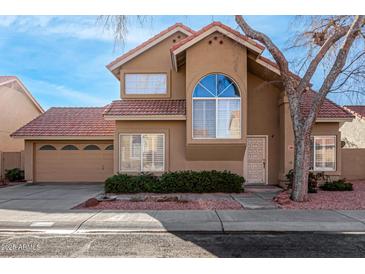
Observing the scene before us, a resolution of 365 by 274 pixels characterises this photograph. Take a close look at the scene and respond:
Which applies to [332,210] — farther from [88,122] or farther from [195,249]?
[88,122]

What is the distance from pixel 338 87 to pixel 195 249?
7901 mm

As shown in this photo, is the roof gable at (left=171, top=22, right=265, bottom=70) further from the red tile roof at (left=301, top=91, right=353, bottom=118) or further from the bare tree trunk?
the bare tree trunk

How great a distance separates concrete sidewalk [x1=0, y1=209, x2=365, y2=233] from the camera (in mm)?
7723

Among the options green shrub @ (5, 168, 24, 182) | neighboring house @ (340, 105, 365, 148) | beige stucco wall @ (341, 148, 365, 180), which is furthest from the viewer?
neighboring house @ (340, 105, 365, 148)

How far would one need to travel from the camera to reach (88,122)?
60.3 feet

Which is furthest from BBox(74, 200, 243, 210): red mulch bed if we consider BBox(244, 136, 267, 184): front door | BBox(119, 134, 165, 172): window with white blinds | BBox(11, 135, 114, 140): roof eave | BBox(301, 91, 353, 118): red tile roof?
BBox(11, 135, 114, 140): roof eave

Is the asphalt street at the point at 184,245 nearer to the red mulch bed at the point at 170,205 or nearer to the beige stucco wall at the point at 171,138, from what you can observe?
the red mulch bed at the point at 170,205

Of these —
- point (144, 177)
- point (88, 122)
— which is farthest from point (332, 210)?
point (88, 122)

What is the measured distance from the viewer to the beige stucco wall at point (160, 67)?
608 inches

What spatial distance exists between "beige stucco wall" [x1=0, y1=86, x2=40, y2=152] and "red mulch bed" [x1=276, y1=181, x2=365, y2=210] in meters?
18.3

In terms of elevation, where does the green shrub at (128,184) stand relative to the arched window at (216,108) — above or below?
below

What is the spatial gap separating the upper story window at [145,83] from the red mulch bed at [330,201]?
25.2 ft

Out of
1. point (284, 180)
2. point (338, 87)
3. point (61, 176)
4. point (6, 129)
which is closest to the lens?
point (338, 87)

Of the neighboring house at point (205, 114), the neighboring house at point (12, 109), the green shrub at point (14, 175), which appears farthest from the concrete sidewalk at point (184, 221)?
the neighboring house at point (12, 109)
